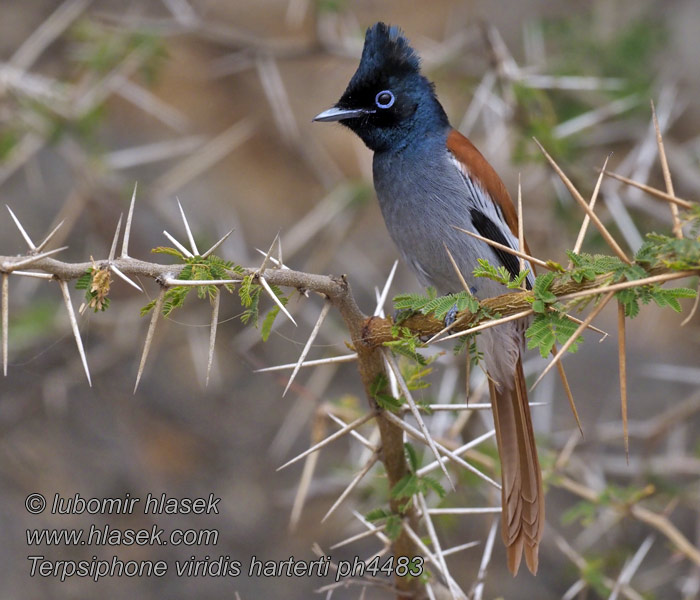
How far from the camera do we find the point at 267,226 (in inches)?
205

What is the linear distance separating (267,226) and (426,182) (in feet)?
7.08

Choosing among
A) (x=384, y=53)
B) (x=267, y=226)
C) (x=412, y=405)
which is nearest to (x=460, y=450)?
(x=412, y=405)

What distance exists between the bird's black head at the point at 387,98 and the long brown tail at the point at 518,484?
1.29 metres

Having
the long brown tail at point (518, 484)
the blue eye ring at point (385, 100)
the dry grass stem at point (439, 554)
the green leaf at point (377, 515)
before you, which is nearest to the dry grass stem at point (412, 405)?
the dry grass stem at point (439, 554)

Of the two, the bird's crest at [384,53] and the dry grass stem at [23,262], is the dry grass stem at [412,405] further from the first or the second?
the bird's crest at [384,53]

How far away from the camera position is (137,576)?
4.22 metres

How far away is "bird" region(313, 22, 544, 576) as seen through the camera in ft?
10.4

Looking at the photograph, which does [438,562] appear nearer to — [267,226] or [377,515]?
[377,515]

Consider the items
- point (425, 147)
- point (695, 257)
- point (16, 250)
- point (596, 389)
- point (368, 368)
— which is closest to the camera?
point (695, 257)

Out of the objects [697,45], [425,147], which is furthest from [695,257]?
[697,45]

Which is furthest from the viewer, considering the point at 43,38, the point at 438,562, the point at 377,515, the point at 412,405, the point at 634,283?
the point at 43,38

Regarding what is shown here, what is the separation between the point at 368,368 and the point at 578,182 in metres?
2.36

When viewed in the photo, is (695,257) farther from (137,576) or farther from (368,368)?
(137,576)

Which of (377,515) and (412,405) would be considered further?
(377,515)
